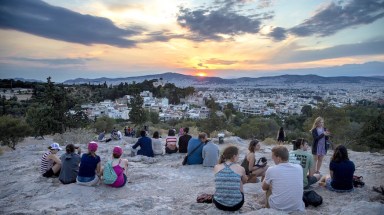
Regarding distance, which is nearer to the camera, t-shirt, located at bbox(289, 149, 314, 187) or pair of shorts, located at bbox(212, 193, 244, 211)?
pair of shorts, located at bbox(212, 193, 244, 211)

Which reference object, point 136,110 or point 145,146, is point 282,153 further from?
point 136,110

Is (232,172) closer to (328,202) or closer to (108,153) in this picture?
(328,202)

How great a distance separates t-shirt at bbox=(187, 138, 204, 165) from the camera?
28.1 feet

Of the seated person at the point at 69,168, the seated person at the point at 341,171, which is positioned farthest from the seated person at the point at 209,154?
the seated person at the point at 69,168

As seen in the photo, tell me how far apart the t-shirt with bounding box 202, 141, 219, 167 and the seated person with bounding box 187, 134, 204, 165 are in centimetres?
25

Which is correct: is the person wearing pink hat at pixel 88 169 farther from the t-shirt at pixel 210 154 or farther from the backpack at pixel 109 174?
the t-shirt at pixel 210 154

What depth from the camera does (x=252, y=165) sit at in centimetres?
634

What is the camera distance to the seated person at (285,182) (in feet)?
14.3

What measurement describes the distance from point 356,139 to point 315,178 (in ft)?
52.1

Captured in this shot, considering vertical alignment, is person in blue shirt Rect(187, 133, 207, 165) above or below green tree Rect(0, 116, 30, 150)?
above

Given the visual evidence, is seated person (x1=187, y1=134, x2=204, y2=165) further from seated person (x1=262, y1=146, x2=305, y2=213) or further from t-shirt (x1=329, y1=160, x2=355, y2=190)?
seated person (x1=262, y1=146, x2=305, y2=213)

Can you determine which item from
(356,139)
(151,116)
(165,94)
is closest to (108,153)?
(356,139)

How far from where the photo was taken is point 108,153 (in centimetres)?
1129

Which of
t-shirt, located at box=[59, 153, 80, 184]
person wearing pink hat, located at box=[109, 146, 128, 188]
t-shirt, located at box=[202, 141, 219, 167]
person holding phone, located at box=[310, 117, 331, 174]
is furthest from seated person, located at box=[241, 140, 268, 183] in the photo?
t-shirt, located at box=[59, 153, 80, 184]
